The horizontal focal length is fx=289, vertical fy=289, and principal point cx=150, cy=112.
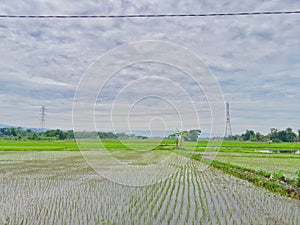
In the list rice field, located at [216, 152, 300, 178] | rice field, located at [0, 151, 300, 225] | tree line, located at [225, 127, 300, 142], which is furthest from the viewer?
tree line, located at [225, 127, 300, 142]

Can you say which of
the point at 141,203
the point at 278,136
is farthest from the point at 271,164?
the point at 278,136

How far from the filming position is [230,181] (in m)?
8.98

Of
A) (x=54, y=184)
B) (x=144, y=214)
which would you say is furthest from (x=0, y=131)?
(x=144, y=214)

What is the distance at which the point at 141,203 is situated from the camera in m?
5.82

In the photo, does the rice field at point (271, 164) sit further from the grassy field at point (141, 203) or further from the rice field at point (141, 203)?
the rice field at point (141, 203)

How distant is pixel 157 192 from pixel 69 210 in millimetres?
2371

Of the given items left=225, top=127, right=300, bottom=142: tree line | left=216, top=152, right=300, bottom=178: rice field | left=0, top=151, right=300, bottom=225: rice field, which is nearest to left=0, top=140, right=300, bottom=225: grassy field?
left=0, top=151, right=300, bottom=225: rice field

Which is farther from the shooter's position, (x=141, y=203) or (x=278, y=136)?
(x=278, y=136)

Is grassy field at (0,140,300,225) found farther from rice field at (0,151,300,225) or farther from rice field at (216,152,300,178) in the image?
rice field at (216,152,300,178)

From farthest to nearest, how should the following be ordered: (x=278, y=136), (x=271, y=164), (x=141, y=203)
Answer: (x=278, y=136), (x=271, y=164), (x=141, y=203)

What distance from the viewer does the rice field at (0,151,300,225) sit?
4.73 m

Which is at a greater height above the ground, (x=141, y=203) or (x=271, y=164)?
(x=271, y=164)

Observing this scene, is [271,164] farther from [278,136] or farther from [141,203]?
[278,136]

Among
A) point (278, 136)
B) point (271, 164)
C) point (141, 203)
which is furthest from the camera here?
point (278, 136)
